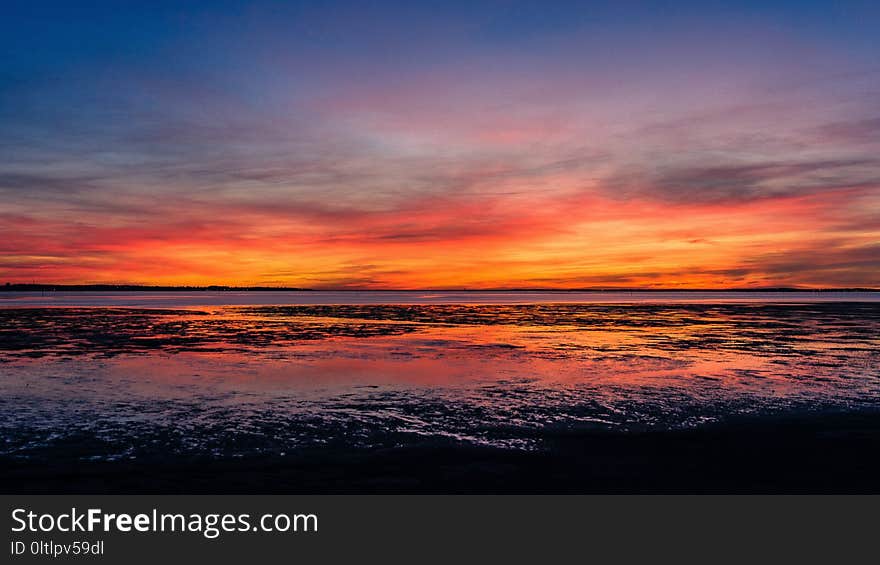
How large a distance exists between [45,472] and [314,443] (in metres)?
3.23

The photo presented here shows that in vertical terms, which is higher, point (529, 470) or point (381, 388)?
point (381, 388)

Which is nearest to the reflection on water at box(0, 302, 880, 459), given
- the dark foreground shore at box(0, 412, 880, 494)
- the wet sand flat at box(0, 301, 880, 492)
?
the wet sand flat at box(0, 301, 880, 492)

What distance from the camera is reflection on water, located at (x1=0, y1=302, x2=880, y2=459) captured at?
9328 mm

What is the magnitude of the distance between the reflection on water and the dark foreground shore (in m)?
0.55

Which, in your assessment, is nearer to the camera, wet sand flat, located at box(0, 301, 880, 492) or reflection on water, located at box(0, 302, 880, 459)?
wet sand flat, located at box(0, 301, 880, 492)

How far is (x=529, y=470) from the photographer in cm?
759

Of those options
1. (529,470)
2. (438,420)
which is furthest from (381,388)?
(529,470)

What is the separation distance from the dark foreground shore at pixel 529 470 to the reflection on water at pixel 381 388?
1.79ft

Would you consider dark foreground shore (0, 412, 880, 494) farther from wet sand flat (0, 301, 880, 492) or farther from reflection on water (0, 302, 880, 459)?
reflection on water (0, 302, 880, 459)

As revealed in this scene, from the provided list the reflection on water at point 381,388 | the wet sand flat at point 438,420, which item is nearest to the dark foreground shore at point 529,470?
the wet sand flat at point 438,420

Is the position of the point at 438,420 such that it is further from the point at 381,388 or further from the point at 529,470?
the point at 381,388

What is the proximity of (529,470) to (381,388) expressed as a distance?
6.31 m
